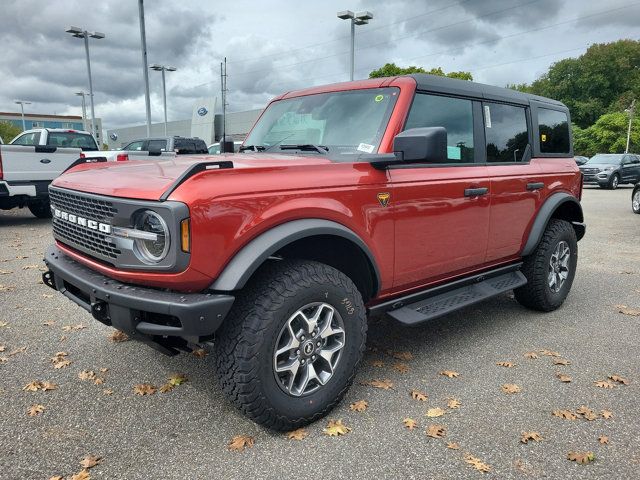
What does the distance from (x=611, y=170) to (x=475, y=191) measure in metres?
21.0

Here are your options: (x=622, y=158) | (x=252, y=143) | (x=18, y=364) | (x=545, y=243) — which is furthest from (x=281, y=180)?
(x=622, y=158)

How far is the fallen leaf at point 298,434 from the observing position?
2.79m

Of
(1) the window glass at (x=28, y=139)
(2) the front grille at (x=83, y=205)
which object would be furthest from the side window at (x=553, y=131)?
(1) the window glass at (x=28, y=139)

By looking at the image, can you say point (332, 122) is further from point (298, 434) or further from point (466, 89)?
point (298, 434)

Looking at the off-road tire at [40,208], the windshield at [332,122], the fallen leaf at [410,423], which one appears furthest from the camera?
the off-road tire at [40,208]

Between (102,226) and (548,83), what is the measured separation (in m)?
83.9

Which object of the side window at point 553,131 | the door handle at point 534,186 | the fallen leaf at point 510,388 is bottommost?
the fallen leaf at point 510,388

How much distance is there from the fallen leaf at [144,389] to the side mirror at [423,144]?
219 cm

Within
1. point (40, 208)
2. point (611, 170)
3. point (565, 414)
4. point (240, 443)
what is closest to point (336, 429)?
point (240, 443)

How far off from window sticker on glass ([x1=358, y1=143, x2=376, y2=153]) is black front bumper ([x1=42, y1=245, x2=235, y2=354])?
4.57ft

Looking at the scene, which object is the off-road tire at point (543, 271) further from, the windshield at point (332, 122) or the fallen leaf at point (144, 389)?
the fallen leaf at point (144, 389)

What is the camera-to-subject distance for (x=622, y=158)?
22219mm

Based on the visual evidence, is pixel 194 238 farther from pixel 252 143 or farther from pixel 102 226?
pixel 252 143

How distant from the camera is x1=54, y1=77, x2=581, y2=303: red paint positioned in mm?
2439
